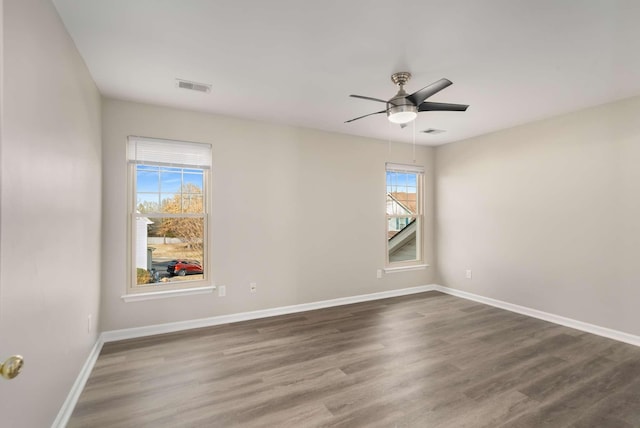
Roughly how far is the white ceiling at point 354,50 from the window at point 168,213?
1.84 feet

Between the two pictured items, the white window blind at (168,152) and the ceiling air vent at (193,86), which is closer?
the ceiling air vent at (193,86)

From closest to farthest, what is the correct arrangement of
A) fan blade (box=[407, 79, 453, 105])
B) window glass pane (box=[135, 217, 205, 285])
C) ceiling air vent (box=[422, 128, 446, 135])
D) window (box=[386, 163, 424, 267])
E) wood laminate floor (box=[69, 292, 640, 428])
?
wood laminate floor (box=[69, 292, 640, 428]), fan blade (box=[407, 79, 453, 105]), window glass pane (box=[135, 217, 205, 285]), ceiling air vent (box=[422, 128, 446, 135]), window (box=[386, 163, 424, 267])

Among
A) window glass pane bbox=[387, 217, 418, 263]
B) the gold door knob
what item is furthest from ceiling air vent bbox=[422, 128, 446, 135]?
the gold door knob

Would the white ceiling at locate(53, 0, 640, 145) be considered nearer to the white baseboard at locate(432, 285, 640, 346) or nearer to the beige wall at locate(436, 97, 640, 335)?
the beige wall at locate(436, 97, 640, 335)

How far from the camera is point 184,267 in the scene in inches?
149

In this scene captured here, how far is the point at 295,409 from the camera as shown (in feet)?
7.07

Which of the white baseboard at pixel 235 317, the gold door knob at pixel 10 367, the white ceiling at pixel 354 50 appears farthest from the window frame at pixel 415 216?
the gold door knob at pixel 10 367

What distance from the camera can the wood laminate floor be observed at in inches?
82.2

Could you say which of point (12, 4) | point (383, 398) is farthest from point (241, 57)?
point (383, 398)

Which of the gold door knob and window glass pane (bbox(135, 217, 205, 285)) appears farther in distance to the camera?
window glass pane (bbox(135, 217, 205, 285))

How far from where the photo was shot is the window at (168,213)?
11.5ft

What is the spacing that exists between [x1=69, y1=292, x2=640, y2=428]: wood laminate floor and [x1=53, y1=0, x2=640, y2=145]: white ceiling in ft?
8.35

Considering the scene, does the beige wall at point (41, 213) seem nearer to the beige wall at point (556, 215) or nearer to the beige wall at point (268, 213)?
the beige wall at point (268, 213)

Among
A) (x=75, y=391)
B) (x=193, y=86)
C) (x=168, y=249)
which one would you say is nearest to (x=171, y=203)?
(x=168, y=249)
